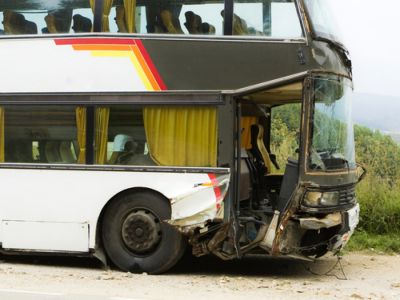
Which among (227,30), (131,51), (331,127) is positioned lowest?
(331,127)

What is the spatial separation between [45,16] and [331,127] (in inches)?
156

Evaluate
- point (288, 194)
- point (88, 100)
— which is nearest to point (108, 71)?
point (88, 100)

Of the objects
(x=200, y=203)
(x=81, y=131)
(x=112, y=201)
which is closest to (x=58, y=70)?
(x=81, y=131)

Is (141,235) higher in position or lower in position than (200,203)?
lower

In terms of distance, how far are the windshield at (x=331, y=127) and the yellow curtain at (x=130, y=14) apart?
7.97 feet

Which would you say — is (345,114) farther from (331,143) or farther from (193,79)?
(193,79)

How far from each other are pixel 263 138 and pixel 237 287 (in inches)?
130

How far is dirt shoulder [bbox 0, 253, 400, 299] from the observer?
832 centimetres

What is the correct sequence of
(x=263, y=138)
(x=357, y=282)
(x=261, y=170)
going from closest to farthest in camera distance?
(x=357, y=282) < (x=261, y=170) < (x=263, y=138)

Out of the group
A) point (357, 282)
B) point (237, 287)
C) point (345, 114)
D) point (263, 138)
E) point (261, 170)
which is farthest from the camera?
point (263, 138)

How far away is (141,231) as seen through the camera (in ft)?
31.2

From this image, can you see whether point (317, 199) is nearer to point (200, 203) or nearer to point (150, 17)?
point (200, 203)

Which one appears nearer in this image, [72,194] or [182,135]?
[182,135]

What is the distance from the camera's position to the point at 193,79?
9328mm
